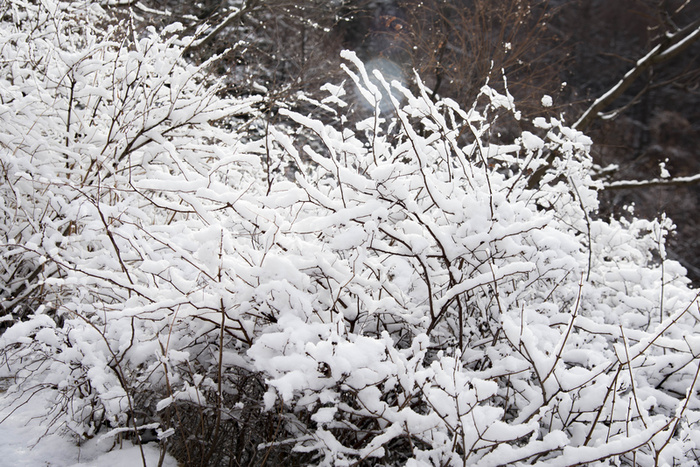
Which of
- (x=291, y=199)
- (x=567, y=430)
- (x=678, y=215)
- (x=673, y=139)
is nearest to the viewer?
(x=567, y=430)

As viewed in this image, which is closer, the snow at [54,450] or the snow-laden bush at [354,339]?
the snow-laden bush at [354,339]

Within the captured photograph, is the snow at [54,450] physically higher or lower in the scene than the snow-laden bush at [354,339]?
lower

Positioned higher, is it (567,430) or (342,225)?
(342,225)

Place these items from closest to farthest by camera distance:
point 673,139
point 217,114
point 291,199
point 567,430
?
1. point 567,430
2. point 291,199
3. point 217,114
4. point 673,139

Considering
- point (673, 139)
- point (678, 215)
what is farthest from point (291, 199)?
point (673, 139)

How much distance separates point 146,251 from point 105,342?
345 mm

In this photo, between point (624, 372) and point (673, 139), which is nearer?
point (624, 372)

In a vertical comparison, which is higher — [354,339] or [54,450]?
[354,339]

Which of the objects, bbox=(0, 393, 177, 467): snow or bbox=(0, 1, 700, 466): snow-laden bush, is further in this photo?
bbox=(0, 393, 177, 467): snow

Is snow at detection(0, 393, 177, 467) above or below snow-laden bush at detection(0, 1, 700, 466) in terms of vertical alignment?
below

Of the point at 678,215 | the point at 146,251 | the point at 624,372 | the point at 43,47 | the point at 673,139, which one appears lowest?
the point at 624,372

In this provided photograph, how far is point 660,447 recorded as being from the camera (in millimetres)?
→ 1279

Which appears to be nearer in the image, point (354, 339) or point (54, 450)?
point (354, 339)

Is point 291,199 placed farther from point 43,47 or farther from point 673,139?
point 673,139
